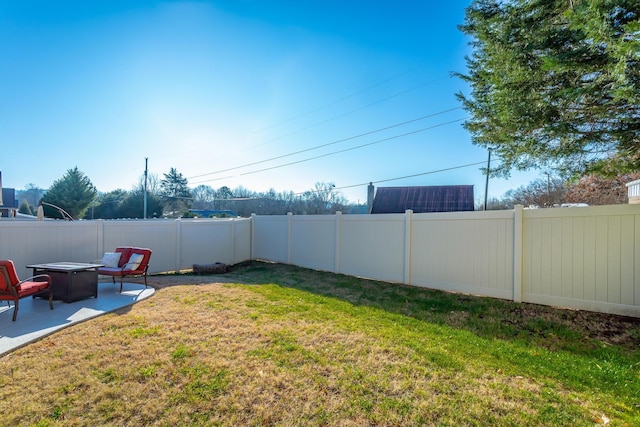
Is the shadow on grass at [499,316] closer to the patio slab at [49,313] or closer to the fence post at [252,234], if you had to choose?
the patio slab at [49,313]

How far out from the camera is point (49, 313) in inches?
176

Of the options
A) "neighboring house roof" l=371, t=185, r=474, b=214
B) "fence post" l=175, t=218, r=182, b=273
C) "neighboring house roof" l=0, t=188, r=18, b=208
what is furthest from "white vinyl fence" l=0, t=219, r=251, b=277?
"neighboring house roof" l=0, t=188, r=18, b=208

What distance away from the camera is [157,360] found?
2963mm

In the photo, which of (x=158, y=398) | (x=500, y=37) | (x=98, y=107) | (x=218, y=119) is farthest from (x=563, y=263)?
(x=98, y=107)

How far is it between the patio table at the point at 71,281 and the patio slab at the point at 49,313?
119 mm

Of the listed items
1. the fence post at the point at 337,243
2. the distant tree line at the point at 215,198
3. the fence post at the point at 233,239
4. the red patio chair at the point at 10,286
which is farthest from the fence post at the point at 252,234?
the distant tree line at the point at 215,198

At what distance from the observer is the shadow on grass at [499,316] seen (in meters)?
3.48

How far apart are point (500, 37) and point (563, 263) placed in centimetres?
349

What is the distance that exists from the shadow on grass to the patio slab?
309cm

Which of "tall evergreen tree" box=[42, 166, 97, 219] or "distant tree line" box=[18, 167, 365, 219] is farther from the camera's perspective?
"distant tree line" box=[18, 167, 365, 219]

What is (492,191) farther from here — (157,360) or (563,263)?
(157,360)

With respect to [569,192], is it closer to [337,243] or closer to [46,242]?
[337,243]

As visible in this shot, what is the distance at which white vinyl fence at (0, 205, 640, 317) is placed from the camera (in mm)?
4191

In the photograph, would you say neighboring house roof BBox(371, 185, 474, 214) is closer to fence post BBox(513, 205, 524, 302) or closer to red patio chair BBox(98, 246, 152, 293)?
fence post BBox(513, 205, 524, 302)
